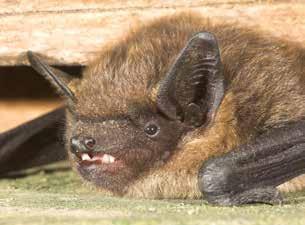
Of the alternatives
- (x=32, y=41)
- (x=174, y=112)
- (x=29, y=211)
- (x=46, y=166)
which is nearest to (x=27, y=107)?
(x=46, y=166)

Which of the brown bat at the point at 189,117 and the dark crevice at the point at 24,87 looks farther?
the dark crevice at the point at 24,87

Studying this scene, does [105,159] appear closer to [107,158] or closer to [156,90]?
[107,158]

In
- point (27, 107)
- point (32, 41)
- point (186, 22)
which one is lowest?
point (27, 107)

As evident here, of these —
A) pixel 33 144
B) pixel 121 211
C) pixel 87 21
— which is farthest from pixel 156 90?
pixel 33 144

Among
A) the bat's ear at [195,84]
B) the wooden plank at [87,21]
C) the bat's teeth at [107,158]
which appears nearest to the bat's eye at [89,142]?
the bat's teeth at [107,158]

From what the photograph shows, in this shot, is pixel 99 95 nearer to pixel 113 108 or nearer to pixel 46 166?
pixel 113 108

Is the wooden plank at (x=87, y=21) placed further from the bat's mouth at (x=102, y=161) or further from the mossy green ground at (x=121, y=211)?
the bat's mouth at (x=102, y=161)

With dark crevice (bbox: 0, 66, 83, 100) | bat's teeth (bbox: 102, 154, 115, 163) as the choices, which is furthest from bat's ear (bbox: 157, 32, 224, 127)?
dark crevice (bbox: 0, 66, 83, 100)
